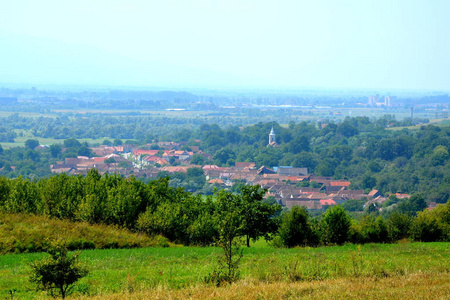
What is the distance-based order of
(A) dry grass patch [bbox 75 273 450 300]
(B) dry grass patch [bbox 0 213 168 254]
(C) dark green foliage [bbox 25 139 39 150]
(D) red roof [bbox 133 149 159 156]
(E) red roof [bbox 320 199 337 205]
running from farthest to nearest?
1. (D) red roof [bbox 133 149 159 156]
2. (C) dark green foliage [bbox 25 139 39 150]
3. (E) red roof [bbox 320 199 337 205]
4. (B) dry grass patch [bbox 0 213 168 254]
5. (A) dry grass patch [bbox 75 273 450 300]

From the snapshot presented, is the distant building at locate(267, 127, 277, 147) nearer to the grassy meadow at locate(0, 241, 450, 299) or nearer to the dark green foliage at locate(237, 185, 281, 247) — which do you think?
the dark green foliage at locate(237, 185, 281, 247)

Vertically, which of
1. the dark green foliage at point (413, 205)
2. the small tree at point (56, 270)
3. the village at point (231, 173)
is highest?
the small tree at point (56, 270)

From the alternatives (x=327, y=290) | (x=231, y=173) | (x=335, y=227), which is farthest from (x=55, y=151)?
(x=327, y=290)

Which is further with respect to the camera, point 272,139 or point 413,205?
point 272,139

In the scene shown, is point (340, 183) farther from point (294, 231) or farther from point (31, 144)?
point (31, 144)

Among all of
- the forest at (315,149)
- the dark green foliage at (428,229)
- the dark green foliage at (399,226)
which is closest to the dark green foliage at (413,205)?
the forest at (315,149)

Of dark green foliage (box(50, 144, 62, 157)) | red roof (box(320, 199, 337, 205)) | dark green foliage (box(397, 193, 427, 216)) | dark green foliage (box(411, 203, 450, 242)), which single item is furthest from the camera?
dark green foliage (box(50, 144, 62, 157))

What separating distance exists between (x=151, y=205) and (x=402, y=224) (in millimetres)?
9071

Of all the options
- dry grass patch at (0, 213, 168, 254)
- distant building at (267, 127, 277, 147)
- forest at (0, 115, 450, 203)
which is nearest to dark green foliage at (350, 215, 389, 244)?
dry grass patch at (0, 213, 168, 254)

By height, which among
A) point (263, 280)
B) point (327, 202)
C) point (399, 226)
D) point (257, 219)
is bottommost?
point (327, 202)

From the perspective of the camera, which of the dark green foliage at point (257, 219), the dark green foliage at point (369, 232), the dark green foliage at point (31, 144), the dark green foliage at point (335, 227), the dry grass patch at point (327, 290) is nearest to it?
the dry grass patch at point (327, 290)

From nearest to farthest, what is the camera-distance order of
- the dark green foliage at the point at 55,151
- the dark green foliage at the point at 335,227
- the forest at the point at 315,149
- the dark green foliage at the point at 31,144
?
the dark green foliage at the point at 335,227, the forest at the point at 315,149, the dark green foliage at the point at 55,151, the dark green foliage at the point at 31,144

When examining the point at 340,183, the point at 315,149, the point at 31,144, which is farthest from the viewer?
the point at 315,149

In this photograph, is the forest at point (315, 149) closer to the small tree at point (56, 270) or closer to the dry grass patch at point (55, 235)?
the dry grass patch at point (55, 235)
